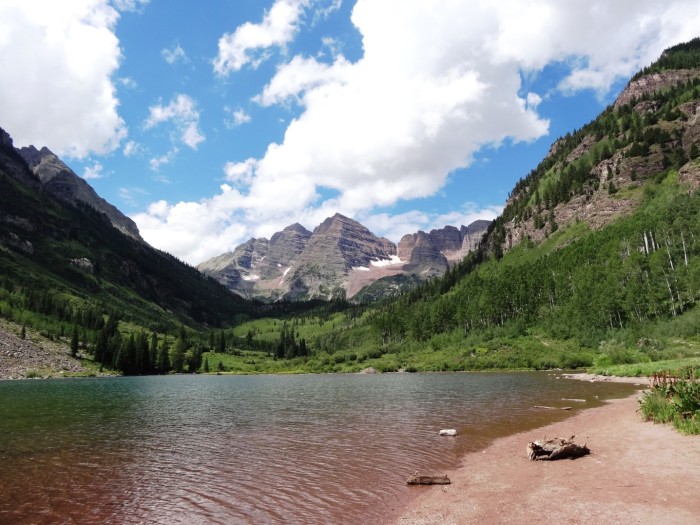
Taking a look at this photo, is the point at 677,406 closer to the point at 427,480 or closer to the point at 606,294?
the point at 427,480

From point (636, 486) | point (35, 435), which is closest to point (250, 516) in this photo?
point (636, 486)

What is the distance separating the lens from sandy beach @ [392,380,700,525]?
14.7 m

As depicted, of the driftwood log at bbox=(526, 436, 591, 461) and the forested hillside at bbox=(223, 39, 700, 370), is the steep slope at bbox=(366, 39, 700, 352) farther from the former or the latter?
the driftwood log at bbox=(526, 436, 591, 461)

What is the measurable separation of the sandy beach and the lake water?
73.3 inches

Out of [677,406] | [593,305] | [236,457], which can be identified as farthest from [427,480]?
[593,305]

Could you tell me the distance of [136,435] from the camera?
36844mm

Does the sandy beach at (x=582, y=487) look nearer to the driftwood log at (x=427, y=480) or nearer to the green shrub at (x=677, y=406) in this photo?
the driftwood log at (x=427, y=480)

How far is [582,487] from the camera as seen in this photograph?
17.9 metres

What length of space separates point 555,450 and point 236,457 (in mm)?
19456

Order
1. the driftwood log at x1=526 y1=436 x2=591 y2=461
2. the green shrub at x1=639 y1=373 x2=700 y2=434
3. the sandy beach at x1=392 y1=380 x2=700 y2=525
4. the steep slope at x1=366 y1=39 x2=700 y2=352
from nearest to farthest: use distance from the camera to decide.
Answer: the sandy beach at x1=392 y1=380 x2=700 y2=525 → the driftwood log at x1=526 y1=436 x2=591 y2=461 → the green shrub at x1=639 y1=373 x2=700 y2=434 → the steep slope at x1=366 y1=39 x2=700 y2=352

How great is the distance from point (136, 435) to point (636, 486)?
3616 centimetres

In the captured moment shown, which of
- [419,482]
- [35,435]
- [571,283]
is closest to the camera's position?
[419,482]

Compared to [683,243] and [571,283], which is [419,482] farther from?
[571,283]

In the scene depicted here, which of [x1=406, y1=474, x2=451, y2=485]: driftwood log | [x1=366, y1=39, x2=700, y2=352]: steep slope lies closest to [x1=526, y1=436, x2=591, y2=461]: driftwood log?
[x1=406, y1=474, x2=451, y2=485]: driftwood log
